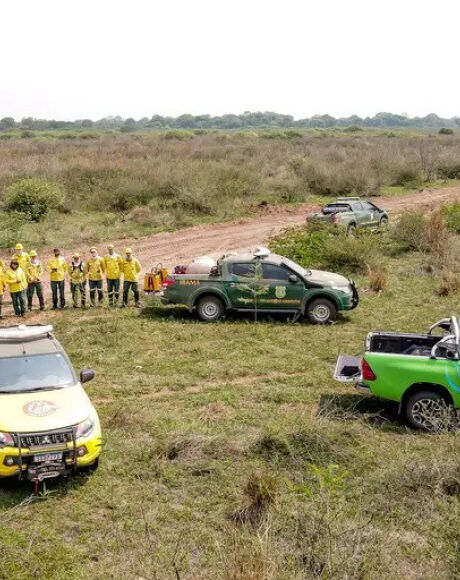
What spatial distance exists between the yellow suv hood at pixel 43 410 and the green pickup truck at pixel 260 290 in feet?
21.0

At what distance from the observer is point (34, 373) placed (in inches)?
344

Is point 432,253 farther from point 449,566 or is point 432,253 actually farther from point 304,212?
point 449,566

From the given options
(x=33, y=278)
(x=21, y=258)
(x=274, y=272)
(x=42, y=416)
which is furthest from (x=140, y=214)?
(x=42, y=416)

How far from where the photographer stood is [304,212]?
98.7ft

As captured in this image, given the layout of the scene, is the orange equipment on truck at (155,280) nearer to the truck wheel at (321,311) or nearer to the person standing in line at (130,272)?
the person standing in line at (130,272)

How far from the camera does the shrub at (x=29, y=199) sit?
2552cm

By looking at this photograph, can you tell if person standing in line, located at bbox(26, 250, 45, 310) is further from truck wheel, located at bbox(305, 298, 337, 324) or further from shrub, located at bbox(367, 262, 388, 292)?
shrub, located at bbox(367, 262, 388, 292)

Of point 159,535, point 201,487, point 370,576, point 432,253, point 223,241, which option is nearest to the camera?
point 370,576

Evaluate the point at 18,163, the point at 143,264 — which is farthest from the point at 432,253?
the point at 18,163

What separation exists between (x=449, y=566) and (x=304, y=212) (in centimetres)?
2482

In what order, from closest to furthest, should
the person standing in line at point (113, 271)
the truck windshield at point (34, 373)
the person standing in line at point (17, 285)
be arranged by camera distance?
the truck windshield at point (34, 373) < the person standing in line at point (17, 285) < the person standing in line at point (113, 271)

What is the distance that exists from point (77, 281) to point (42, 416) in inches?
326

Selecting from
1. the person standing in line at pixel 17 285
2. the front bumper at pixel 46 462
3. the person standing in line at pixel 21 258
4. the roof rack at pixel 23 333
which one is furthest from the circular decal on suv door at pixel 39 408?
the person standing in line at pixel 21 258

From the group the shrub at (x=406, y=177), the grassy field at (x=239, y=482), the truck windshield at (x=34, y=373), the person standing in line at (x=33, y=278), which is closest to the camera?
the grassy field at (x=239, y=482)
